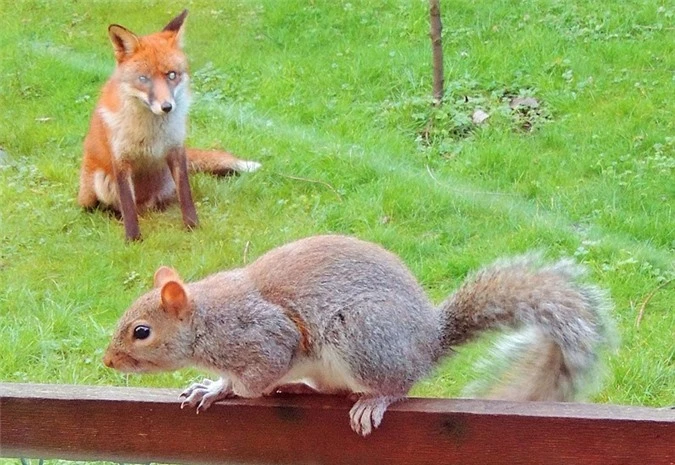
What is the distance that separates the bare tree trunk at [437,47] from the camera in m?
3.26

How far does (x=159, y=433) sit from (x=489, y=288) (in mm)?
421

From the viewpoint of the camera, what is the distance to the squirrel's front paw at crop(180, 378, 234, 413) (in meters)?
1.16

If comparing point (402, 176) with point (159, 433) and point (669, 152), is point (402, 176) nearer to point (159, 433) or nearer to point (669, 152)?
point (669, 152)

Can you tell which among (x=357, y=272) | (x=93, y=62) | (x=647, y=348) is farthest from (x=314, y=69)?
(x=357, y=272)

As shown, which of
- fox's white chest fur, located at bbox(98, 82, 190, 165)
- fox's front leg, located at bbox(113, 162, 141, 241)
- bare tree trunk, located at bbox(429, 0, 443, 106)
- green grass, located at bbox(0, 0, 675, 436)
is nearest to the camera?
green grass, located at bbox(0, 0, 675, 436)

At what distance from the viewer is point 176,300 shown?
4.09 feet

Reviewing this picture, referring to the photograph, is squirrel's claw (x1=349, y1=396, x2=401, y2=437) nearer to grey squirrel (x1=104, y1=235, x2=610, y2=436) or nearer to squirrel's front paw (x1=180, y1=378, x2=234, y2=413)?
grey squirrel (x1=104, y1=235, x2=610, y2=436)

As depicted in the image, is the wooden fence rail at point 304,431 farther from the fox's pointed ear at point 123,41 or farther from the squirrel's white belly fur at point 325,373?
the fox's pointed ear at point 123,41

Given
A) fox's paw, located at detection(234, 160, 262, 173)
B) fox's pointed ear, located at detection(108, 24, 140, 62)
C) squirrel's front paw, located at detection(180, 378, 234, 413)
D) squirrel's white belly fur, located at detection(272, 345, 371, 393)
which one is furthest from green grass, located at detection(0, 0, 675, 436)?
fox's pointed ear, located at detection(108, 24, 140, 62)

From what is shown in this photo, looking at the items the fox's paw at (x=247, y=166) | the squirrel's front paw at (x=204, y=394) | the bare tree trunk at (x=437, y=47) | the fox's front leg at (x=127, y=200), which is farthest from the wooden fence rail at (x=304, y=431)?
the bare tree trunk at (x=437, y=47)

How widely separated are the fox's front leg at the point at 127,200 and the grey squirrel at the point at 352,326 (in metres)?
1.61

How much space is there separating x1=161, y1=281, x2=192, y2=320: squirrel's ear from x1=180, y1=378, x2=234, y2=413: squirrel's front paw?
94 mm

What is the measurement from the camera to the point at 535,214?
2.53m

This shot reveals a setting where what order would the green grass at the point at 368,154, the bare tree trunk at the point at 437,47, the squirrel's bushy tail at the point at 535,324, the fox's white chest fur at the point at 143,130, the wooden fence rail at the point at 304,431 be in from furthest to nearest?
1. the bare tree trunk at the point at 437,47
2. the fox's white chest fur at the point at 143,130
3. the green grass at the point at 368,154
4. the squirrel's bushy tail at the point at 535,324
5. the wooden fence rail at the point at 304,431
